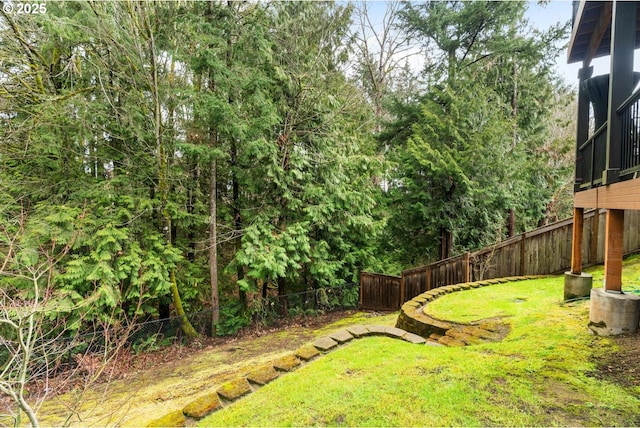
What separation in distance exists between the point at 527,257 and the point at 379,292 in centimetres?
407

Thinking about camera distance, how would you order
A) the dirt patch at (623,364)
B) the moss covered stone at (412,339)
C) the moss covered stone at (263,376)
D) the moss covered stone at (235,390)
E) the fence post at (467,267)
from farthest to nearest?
the fence post at (467,267) → the moss covered stone at (412,339) → the moss covered stone at (263,376) → the moss covered stone at (235,390) → the dirt patch at (623,364)

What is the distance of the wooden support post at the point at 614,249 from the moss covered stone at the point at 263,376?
4.35m

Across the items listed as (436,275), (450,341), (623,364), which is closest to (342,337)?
(450,341)

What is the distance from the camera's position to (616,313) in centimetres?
367

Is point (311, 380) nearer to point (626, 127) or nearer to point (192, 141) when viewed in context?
point (626, 127)

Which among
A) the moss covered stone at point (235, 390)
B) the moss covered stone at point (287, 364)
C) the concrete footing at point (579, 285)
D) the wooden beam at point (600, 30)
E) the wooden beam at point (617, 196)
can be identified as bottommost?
the moss covered stone at point (235, 390)

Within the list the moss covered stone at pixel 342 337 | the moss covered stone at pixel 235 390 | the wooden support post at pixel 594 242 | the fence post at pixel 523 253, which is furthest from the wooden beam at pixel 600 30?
the moss covered stone at pixel 235 390

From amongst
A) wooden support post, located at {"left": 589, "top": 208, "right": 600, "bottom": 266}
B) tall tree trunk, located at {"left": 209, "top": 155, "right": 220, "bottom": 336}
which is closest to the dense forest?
tall tree trunk, located at {"left": 209, "top": 155, "right": 220, "bottom": 336}

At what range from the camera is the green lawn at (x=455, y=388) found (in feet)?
8.22

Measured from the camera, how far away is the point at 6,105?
703cm

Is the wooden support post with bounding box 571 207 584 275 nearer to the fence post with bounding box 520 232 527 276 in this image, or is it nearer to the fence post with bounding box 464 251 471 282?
the fence post with bounding box 520 232 527 276

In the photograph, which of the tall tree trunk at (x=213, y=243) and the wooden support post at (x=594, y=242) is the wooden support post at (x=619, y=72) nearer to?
the wooden support post at (x=594, y=242)

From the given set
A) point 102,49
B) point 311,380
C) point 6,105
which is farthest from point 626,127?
point 6,105

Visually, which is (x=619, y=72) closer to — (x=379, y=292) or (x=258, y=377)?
(x=258, y=377)
